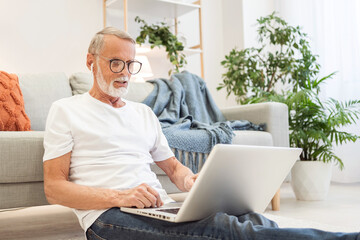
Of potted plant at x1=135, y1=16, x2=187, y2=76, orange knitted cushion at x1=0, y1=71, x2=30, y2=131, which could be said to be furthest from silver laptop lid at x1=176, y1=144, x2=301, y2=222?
potted plant at x1=135, y1=16, x2=187, y2=76

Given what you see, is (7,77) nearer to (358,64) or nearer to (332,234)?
(332,234)

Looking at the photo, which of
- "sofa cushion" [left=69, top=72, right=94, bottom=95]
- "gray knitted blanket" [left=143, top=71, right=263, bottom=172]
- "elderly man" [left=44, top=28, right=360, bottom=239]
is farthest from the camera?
"sofa cushion" [left=69, top=72, right=94, bottom=95]

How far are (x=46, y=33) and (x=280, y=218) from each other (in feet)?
8.37

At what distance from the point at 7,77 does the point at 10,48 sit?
1.60m

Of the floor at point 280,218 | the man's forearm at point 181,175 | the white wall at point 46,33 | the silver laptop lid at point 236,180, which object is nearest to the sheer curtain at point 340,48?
the floor at point 280,218

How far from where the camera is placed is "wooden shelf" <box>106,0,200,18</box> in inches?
143

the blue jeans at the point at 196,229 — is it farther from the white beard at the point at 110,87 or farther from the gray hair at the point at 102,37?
the gray hair at the point at 102,37

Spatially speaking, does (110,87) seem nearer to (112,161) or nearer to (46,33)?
(112,161)

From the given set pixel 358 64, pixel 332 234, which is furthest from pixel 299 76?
pixel 332 234

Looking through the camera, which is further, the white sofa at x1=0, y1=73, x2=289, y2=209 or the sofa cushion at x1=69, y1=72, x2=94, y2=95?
the sofa cushion at x1=69, y1=72, x2=94, y2=95

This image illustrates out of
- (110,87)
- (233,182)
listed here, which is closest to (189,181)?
(233,182)

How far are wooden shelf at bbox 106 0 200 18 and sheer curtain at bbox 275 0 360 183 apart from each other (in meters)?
1.12

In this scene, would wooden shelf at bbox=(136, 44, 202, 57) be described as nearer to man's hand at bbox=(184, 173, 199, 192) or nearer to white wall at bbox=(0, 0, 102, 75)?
white wall at bbox=(0, 0, 102, 75)

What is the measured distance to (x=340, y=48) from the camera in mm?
3502
